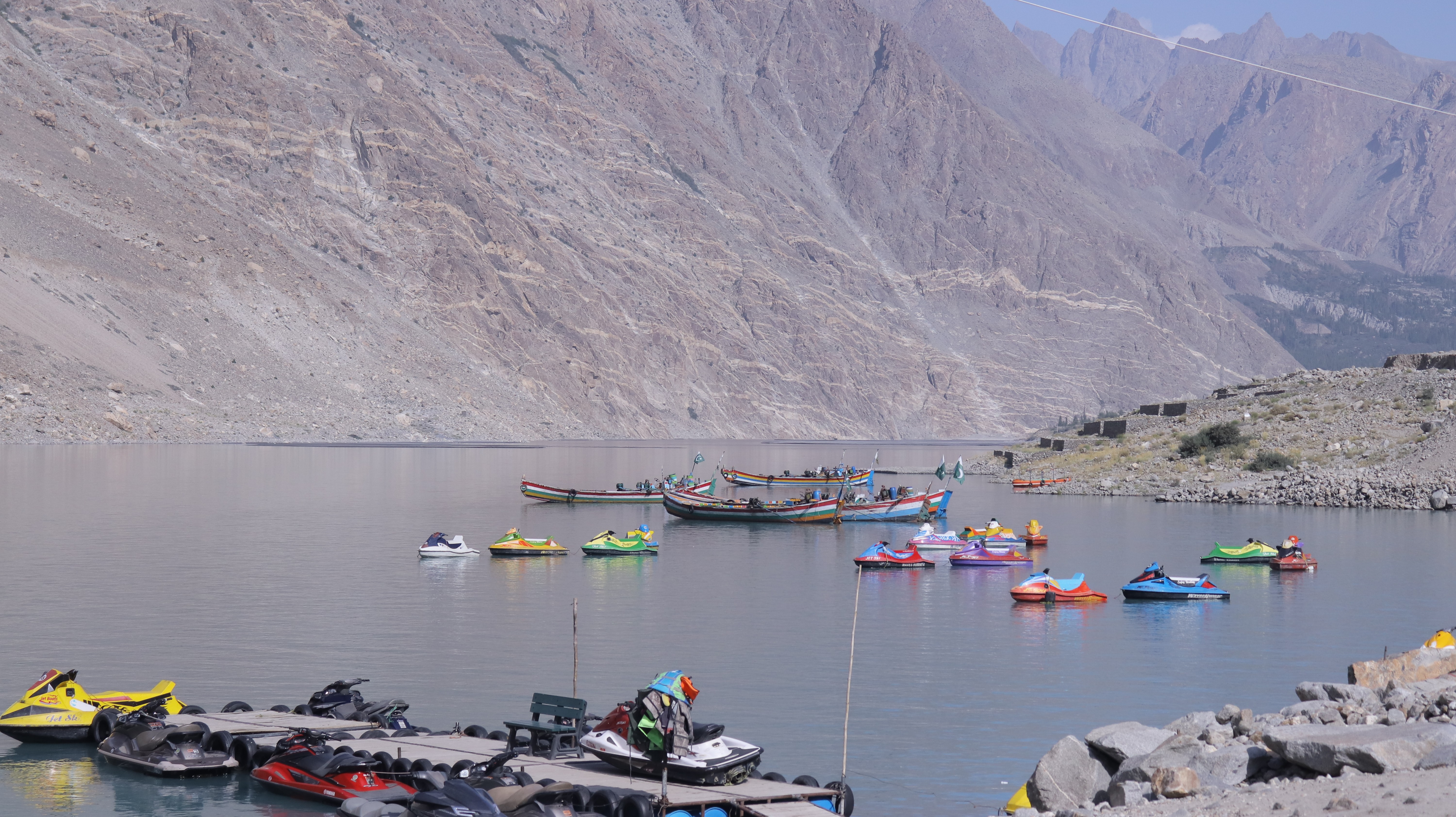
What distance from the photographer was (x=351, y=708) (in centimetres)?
2277

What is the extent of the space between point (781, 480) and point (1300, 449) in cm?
3299

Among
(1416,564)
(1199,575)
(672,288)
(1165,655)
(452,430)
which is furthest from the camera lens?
(672,288)

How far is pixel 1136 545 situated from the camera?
57.1 meters

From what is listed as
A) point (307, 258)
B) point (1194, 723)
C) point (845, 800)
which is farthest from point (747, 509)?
point (307, 258)

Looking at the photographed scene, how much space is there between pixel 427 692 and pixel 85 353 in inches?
4210

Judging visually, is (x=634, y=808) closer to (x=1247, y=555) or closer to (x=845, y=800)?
(x=845, y=800)

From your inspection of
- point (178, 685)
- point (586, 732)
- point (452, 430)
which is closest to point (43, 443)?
point (452, 430)

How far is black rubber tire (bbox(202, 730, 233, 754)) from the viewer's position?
20844mm

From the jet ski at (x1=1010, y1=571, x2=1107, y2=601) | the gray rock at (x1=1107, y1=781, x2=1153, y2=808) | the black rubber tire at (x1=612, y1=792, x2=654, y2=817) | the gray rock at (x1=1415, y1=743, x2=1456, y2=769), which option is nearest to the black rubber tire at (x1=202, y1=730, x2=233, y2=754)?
the black rubber tire at (x1=612, y1=792, x2=654, y2=817)

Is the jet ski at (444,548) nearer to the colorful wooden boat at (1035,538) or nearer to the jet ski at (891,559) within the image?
the jet ski at (891,559)

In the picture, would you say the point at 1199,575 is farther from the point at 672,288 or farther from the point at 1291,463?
the point at 672,288

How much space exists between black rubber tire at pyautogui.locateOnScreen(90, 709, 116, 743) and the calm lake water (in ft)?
2.18

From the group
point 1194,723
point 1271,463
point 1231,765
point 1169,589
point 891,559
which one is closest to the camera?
point 1231,765

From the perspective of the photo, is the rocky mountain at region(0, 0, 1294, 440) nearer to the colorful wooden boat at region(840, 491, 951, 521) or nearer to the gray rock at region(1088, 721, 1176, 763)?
the colorful wooden boat at region(840, 491, 951, 521)
